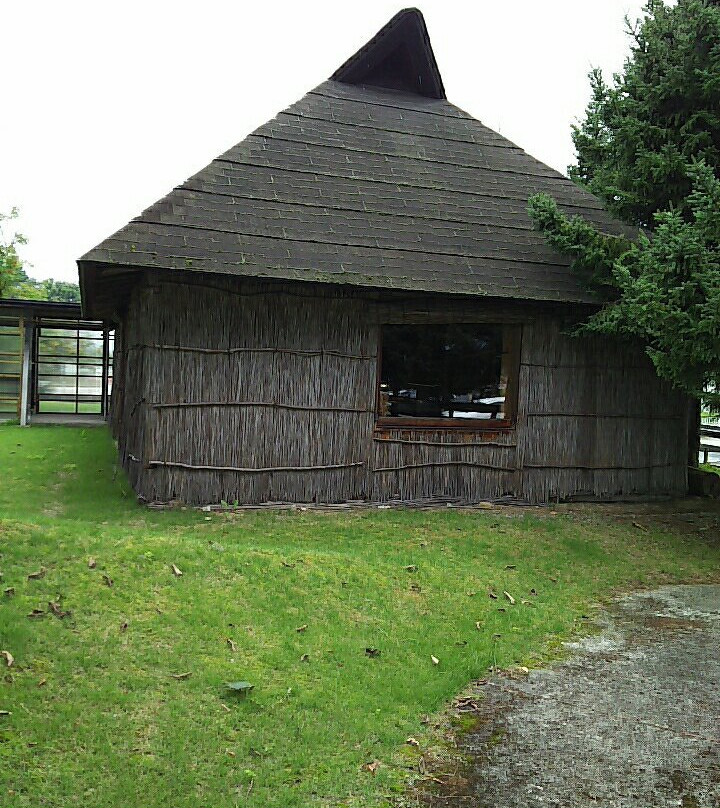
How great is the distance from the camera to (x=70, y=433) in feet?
56.6

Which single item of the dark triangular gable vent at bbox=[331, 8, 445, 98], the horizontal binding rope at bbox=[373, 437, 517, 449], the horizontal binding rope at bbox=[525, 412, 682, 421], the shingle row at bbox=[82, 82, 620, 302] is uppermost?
the dark triangular gable vent at bbox=[331, 8, 445, 98]

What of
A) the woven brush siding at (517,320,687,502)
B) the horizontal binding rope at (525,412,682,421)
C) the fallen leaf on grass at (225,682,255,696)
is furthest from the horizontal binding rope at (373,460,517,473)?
the fallen leaf on grass at (225,682,255,696)

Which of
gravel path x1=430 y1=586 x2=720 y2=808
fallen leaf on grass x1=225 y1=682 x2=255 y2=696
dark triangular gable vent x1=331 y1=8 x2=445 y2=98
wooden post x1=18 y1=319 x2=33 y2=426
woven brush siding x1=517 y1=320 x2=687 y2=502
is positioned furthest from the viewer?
wooden post x1=18 y1=319 x2=33 y2=426

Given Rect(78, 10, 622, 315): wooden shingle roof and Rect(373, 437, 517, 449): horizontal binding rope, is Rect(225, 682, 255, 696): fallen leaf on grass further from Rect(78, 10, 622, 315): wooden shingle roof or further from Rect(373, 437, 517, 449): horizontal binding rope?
Rect(373, 437, 517, 449): horizontal binding rope

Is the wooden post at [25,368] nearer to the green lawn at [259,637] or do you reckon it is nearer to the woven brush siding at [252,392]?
the woven brush siding at [252,392]

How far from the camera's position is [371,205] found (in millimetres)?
10531

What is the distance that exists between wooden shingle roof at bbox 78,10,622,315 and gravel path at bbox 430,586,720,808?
17.0ft

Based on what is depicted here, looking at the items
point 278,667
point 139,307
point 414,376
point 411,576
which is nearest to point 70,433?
point 139,307

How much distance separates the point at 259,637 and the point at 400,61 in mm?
10336

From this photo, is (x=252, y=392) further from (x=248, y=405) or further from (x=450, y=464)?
(x=450, y=464)

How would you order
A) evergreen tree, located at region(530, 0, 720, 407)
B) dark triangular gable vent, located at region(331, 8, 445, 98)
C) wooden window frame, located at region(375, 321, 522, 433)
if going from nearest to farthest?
evergreen tree, located at region(530, 0, 720, 407)
wooden window frame, located at region(375, 321, 522, 433)
dark triangular gable vent, located at region(331, 8, 445, 98)

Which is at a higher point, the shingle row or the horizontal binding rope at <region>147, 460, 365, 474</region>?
the shingle row

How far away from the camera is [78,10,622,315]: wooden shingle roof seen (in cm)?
912

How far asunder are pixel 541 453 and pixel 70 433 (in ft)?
35.1
